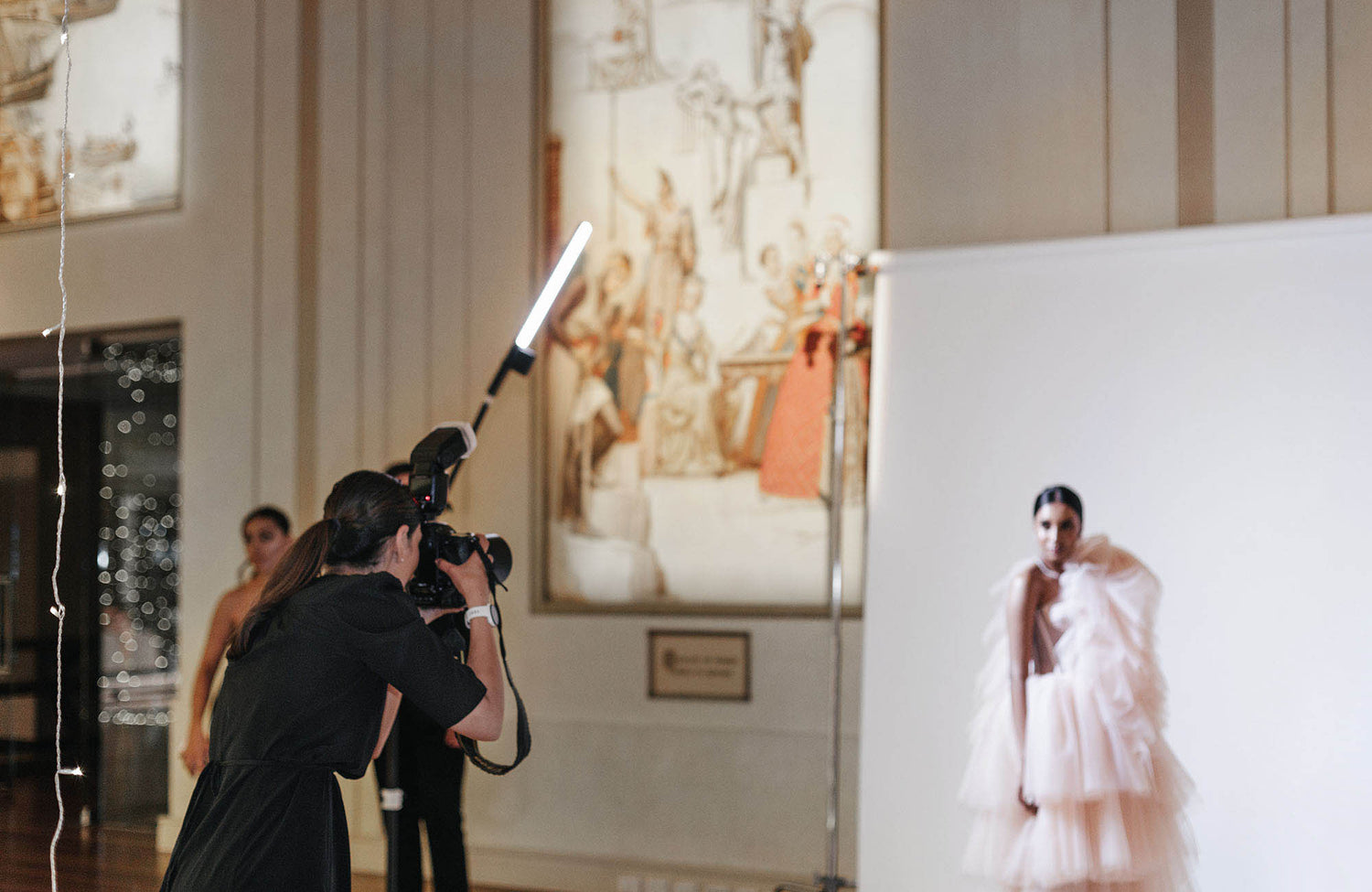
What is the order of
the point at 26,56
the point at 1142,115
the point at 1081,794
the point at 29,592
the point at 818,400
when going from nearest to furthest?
the point at 26,56, the point at 29,592, the point at 1081,794, the point at 1142,115, the point at 818,400

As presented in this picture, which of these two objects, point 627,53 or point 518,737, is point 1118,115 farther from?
point 518,737

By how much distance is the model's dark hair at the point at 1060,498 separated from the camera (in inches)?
162

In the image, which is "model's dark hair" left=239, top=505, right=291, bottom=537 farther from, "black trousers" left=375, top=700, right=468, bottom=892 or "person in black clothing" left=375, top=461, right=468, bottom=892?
"black trousers" left=375, top=700, right=468, bottom=892

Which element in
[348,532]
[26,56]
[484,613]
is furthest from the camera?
[26,56]

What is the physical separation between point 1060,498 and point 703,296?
1.85 meters

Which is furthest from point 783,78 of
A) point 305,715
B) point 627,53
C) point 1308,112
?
point 305,715

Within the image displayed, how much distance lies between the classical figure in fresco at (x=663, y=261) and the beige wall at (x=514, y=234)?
572 mm

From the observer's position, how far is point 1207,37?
4.59 m

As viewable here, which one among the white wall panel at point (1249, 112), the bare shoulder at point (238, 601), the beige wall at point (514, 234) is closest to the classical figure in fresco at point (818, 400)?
the beige wall at point (514, 234)

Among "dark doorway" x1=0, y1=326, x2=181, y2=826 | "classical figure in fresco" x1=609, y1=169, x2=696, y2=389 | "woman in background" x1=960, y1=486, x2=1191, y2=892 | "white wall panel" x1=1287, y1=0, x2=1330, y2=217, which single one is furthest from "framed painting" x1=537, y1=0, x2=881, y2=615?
"dark doorway" x1=0, y1=326, x2=181, y2=826

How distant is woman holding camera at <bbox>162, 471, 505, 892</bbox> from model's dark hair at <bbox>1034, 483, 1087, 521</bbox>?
92.8 inches

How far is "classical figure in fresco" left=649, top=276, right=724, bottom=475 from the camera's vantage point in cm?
535

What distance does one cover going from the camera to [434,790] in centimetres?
422

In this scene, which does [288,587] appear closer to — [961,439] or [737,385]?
[961,439]
